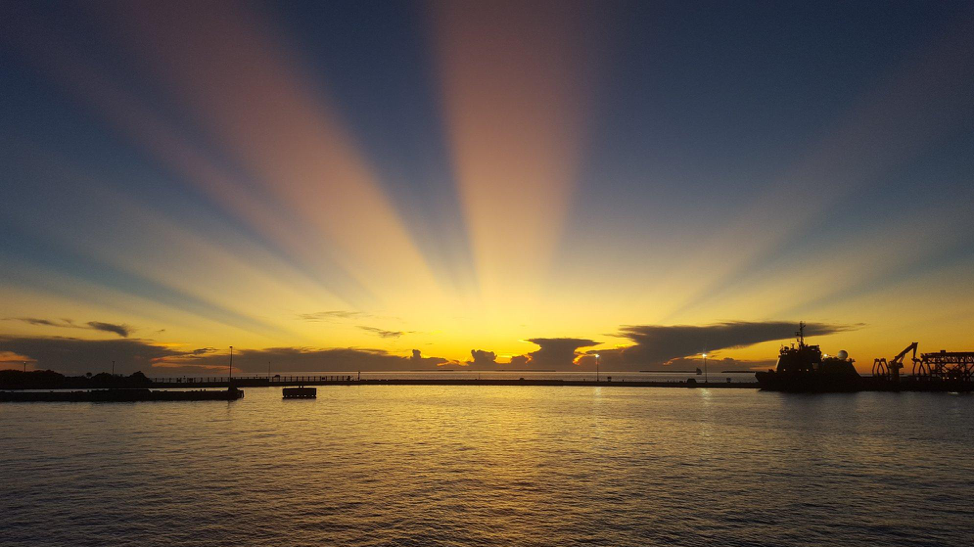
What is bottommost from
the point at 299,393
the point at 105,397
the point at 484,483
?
the point at 299,393

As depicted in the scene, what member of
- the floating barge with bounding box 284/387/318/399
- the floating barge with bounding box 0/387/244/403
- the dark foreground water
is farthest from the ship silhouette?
the floating barge with bounding box 0/387/244/403

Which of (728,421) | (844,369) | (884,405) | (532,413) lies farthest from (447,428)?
(844,369)

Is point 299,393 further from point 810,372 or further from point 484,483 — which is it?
point 810,372

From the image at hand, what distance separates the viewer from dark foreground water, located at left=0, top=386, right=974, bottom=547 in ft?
85.9

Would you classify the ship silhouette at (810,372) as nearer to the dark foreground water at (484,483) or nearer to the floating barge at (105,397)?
the dark foreground water at (484,483)

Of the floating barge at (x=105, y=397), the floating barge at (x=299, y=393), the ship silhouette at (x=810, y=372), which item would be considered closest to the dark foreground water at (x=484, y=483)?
the floating barge at (x=105, y=397)

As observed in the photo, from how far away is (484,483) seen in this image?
3681 centimetres

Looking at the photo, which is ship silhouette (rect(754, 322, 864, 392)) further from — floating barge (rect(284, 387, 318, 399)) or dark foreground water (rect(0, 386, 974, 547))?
floating barge (rect(284, 387, 318, 399))

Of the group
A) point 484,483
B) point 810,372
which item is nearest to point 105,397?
point 484,483

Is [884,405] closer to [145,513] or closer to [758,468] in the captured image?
[758,468]

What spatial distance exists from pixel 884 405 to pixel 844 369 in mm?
38226

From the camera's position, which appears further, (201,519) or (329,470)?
(329,470)

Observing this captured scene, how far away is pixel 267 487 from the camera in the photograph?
3509cm

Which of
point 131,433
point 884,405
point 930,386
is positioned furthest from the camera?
point 930,386
